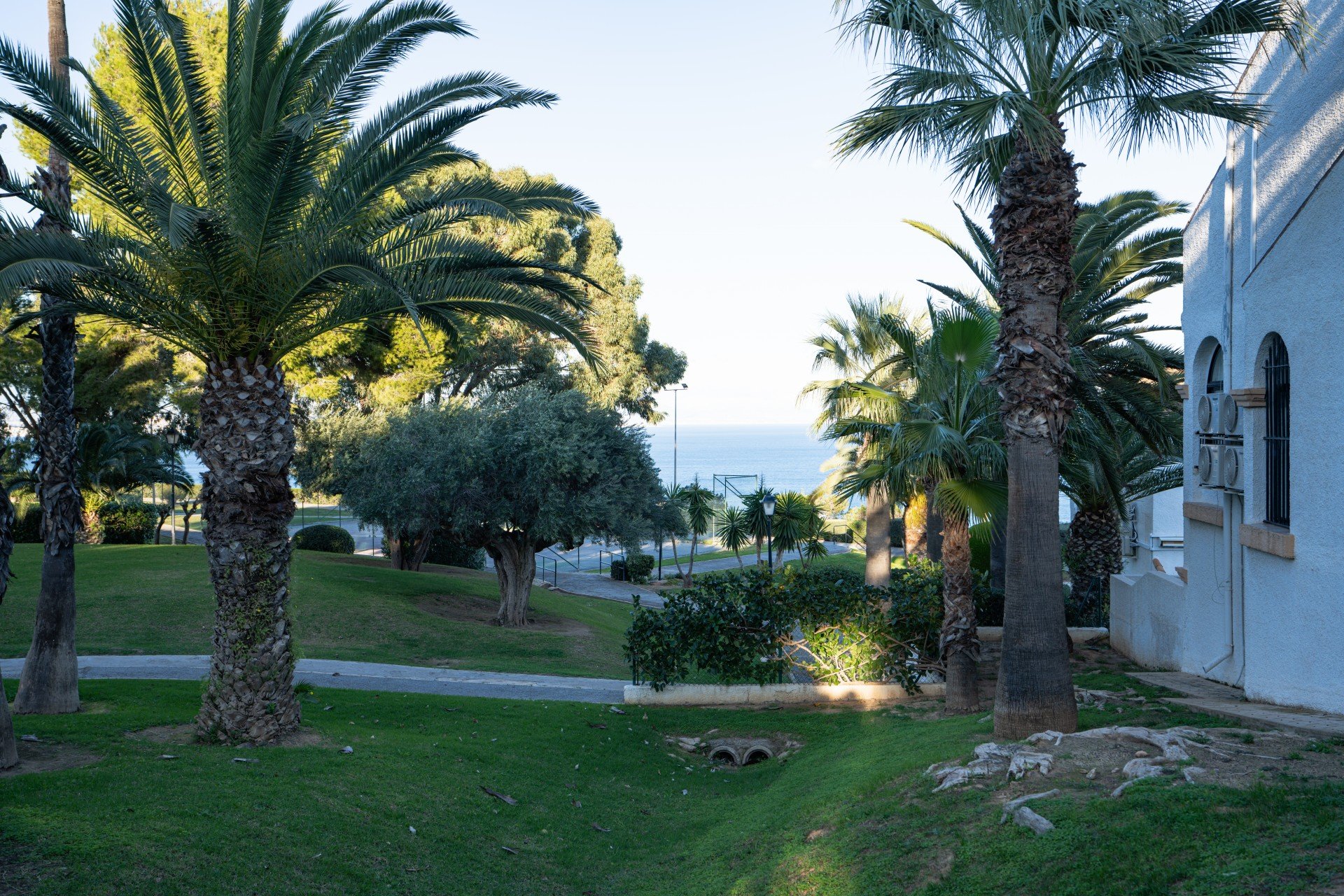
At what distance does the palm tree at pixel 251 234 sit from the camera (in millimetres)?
8375

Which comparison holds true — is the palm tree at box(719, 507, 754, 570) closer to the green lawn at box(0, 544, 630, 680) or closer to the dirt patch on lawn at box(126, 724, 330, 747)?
the green lawn at box(0, 544, 630, 680)

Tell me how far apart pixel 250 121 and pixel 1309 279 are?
34.9ft

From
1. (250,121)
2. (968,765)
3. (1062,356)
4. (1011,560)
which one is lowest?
(968,765)

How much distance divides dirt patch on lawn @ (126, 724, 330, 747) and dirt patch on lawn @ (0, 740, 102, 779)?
0.68 metres

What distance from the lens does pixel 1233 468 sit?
38.6 ft

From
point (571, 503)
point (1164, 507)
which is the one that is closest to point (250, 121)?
point (571, 503)

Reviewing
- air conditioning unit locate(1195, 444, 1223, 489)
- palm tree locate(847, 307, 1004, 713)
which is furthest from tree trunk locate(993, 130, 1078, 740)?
air conditioning unit locate(1195, 444, 1223, 489)

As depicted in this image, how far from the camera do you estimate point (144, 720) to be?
375 inches

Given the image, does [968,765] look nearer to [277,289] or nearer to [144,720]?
[277,289]

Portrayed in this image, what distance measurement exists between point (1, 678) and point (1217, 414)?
1439 cm

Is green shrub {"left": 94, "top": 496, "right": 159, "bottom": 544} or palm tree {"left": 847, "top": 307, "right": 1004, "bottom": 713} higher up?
palm tree {"left": 847, "top": 307, "right": 1004, "bottom": 713}

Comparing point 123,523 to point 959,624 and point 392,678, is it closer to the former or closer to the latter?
point 392,678

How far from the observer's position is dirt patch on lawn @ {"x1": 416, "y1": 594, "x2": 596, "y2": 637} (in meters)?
23.0

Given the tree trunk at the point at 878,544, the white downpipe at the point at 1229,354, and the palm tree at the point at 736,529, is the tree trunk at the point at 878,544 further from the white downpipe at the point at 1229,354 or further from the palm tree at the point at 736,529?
the palm tree at the point at 736,529
